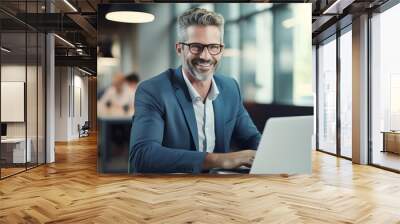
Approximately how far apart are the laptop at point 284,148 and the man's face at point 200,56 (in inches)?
53.2

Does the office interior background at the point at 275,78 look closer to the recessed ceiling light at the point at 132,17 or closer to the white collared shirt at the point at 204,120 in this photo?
the recessed ceiling light at the point at 132,17

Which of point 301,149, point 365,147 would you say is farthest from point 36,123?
point 365,147

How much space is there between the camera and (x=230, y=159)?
6723 mm

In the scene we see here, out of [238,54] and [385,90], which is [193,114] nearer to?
[238,54]

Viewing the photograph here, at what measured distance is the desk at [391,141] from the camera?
7.74 m

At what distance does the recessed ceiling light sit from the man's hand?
8.27 feet

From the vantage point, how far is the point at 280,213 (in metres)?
4.48

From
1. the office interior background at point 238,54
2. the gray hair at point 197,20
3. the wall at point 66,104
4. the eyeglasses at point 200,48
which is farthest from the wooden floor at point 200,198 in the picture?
the wall at point 66,104

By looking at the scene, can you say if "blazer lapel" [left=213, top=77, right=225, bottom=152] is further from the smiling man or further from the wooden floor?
the wooden floor

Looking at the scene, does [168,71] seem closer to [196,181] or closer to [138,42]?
[138,42]

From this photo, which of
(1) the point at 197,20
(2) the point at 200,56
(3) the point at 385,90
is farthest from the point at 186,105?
(3) the point at 385,90

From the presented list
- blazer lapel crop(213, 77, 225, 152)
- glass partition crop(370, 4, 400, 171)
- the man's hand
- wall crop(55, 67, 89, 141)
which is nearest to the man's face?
blazer lapel crop(213, 77, 225, 152)

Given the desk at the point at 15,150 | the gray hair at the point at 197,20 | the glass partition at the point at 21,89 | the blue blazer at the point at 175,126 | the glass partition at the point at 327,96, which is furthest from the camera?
the glass partition at the point at 327,96

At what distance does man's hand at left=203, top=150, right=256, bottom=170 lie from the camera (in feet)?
21.9
